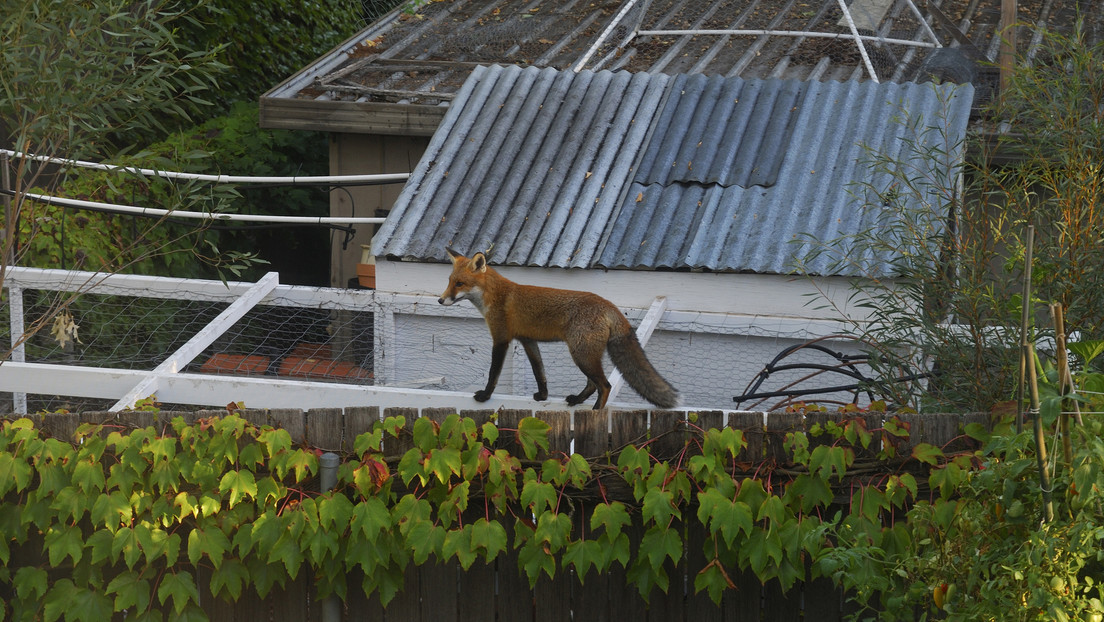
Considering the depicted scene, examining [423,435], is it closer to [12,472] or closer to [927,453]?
[12,472]

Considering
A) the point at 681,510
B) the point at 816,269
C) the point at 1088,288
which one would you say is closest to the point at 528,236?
the point at 816,269

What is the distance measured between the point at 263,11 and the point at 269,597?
29.8ft

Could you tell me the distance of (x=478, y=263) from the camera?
4637 millimetres

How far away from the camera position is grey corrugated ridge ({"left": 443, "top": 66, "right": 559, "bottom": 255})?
577cm

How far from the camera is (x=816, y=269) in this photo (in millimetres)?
5160

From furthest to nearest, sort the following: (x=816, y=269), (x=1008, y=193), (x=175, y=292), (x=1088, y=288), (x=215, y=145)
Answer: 1. (x=215, y=145)
2. (x=175, y=292)
3. (x=816, y=269)
4. (x=1008, y=193)
5. (x=1088, y=288)

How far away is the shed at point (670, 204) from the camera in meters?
5.29

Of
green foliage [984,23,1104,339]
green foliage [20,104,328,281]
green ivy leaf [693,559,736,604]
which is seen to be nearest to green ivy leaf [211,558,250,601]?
green ivy leaf [693,559,736,604]

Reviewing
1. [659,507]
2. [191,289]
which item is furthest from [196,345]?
[659,507]

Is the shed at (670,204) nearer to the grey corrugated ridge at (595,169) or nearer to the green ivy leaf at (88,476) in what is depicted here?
the grey corrugated ridge at (595,169)

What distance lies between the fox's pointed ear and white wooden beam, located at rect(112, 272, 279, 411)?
1.31 m

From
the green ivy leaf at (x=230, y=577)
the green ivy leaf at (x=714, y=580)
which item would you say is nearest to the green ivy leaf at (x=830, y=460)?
the green ivy leaf at (x=714, y=580)

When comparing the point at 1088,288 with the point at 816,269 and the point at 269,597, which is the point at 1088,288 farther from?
the point at 269,597

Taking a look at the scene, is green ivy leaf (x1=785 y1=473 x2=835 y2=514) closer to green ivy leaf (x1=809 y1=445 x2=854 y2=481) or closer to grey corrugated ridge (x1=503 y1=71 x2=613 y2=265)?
green ivy leaf (x1=809 y1=445 x2=854 y2=481)
